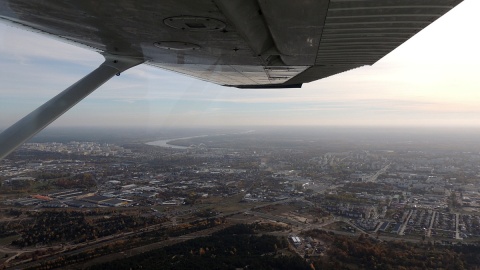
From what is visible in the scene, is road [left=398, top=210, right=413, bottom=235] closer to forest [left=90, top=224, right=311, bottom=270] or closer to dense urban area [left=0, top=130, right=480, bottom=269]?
dense urban area [left=0, top=130, right=480, bottom=269]

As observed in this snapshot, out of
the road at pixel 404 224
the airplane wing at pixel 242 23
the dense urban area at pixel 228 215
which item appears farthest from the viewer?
the road at pixel 404 224

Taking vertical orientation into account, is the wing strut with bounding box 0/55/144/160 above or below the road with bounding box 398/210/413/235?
above

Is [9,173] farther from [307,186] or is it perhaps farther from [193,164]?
[307,186]

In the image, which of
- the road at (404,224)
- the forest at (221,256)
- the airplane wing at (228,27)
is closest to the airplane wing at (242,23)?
the airplane wing at (228,27)

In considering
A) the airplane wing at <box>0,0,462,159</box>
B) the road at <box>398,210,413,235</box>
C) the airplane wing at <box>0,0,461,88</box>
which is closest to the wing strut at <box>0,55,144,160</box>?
the airplane wing at <box>0,0,462,159</box>

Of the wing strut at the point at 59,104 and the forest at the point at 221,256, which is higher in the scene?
the wing strut at the point at 59,104

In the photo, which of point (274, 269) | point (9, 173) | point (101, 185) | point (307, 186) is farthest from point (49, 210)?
point (307, 186)

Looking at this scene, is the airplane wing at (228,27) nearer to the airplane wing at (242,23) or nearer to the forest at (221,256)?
the airplane wing at (242,23)
